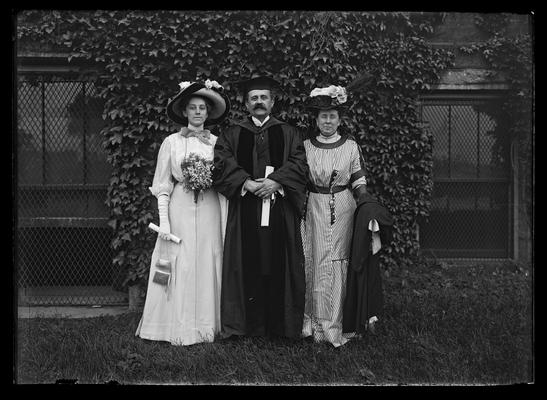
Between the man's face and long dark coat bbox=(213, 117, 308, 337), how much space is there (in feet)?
0.36

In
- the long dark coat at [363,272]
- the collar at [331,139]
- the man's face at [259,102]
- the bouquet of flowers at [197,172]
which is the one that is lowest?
the long dark coat at [363,272]

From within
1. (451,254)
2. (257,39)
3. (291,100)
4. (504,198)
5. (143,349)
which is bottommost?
(143,349)

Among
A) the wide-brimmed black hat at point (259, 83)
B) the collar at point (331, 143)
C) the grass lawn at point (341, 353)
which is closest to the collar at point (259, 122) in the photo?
the wide-brimmed black hat at point (259, 83)

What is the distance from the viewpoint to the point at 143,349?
5320mm

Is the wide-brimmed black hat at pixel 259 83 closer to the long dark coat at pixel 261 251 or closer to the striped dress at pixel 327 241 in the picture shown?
the long dark coat at pixel 261 251

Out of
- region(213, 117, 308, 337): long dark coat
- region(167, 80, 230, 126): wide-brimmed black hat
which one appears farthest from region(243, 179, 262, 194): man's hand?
region(167, 80, 230, 126): wide-brimmed black hat

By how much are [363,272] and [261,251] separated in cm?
91

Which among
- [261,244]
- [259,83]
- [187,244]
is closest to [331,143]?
[259,83]

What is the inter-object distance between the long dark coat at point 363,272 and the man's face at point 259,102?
1170 millimetres

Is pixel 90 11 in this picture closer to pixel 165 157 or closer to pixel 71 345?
pixel 165 157

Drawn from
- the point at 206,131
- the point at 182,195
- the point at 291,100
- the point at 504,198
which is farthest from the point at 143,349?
the point at 504,198

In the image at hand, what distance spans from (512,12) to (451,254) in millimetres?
2337

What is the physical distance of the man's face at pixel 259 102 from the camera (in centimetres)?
538

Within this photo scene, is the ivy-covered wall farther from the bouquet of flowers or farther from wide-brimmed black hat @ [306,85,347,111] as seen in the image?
the bouquet of flowers
